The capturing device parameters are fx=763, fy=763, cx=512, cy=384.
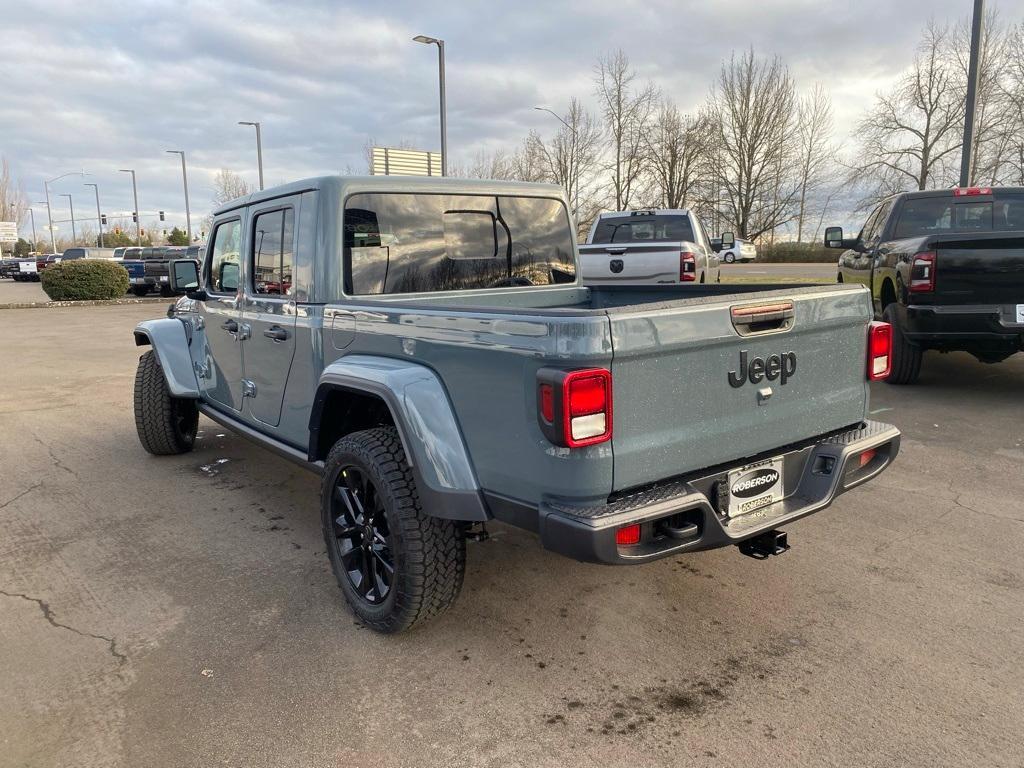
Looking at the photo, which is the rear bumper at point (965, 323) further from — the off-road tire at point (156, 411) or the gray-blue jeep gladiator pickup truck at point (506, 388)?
the off-road tire at point (156, 411)

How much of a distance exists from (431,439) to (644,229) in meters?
9.41

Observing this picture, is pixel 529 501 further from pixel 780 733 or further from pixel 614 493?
pixel 780 733

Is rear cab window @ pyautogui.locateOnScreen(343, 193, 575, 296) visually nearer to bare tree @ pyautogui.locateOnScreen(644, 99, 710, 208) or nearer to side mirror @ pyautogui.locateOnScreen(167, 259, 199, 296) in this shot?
side mirror @ pyautogui.locateOnScreen(167, 259, 199, 296)

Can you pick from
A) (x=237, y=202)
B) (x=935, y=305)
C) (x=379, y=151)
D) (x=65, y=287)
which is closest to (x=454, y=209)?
(x=237, y=202)

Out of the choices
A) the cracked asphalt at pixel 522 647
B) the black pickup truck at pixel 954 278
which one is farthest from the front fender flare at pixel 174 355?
the black pickup truck at pixel 954 278

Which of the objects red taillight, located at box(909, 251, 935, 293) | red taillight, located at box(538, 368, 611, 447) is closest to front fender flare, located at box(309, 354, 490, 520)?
red taillight, located at box(538, 368, 611, 447)

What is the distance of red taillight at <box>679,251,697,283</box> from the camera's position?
9891 millimetres

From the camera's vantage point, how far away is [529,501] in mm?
2545

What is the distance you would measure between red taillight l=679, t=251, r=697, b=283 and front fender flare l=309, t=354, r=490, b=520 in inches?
296

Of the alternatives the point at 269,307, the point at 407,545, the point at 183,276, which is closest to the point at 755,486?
the point at 407,545

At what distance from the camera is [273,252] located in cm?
406

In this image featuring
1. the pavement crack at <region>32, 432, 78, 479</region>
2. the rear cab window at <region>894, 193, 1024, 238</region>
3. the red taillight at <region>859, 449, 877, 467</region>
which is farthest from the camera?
the rear cab window at <region>894, 193, 1024, 238</region>

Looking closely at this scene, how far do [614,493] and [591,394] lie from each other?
0.37 metres

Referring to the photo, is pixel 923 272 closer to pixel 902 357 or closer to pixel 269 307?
pixel 902 357
